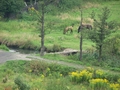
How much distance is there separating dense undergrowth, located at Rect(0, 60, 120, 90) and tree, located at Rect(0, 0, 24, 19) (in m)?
24.7

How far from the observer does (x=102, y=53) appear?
31859mm

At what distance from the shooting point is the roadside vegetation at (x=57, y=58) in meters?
23.0

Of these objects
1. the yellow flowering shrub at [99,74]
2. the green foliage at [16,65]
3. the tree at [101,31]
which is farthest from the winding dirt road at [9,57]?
the yellow flowering shrub at [99,74]

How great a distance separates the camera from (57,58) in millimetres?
30547

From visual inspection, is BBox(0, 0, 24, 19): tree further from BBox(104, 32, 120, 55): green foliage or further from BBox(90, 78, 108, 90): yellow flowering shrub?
BBox(90, 78, 108, 90): yellow flowering shrub

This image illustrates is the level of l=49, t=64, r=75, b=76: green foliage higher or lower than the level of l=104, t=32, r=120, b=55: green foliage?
lower

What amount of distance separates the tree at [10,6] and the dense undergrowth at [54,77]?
80.9 feet

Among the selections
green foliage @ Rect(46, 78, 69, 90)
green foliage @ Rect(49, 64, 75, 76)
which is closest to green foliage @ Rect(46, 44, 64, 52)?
green foliage @ Rect(49, 64, 75, 76)

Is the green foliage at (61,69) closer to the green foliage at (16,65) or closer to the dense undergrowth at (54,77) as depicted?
the dense undergrowth at (54,77)

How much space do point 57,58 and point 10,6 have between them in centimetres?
2350

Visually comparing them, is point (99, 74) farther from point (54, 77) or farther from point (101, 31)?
point (101, 31)

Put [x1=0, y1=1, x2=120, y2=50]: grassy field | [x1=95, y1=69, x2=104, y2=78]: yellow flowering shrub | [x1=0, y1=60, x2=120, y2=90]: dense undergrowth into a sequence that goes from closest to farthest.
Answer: [x1=0, y1=60, x2=120, y2=90]: dense undergrowth → [x1=95, y1=69, x2=104, y2=78]: yellow flowering shrub → [x1=0, y1=1, x2=120, y2=50]: grassy field

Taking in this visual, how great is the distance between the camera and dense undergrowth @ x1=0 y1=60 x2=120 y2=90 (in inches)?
878

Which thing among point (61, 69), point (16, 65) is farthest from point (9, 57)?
point (61, 69)
